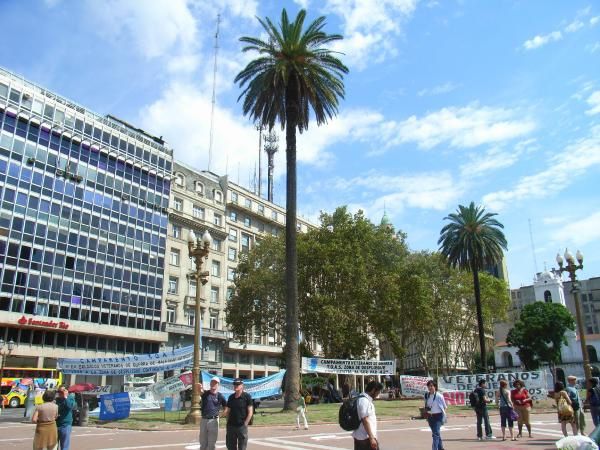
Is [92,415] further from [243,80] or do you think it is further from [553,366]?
[553,366]

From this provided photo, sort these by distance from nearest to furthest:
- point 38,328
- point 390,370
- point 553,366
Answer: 1. point 390,370
2. point 38,328
3. point 553,366

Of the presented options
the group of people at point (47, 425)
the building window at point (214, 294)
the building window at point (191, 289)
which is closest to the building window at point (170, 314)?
the building window at point (191, 289)

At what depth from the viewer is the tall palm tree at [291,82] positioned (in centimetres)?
2973

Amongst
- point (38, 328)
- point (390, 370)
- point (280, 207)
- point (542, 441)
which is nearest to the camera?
point (542, 441)

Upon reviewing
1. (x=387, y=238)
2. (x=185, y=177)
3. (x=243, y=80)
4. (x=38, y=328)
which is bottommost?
(x=38, y=328)

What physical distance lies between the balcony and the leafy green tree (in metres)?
43.3

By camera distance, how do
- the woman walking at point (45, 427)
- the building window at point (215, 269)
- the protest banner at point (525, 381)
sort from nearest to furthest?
the woman walking at point (45, 427), the protest banner at point (525, 381), the building window at point (215, 269)

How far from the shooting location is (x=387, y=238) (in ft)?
171

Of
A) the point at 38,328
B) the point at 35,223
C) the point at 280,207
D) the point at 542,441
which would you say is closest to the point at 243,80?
the point at 542,441

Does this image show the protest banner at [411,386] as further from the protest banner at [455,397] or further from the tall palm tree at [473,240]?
Result: the tall palm tree at [473,240]

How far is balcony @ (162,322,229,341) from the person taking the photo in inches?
2303

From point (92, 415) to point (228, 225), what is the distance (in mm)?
45152

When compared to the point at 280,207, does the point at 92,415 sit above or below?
below

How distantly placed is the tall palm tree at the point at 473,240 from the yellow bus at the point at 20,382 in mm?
35223
